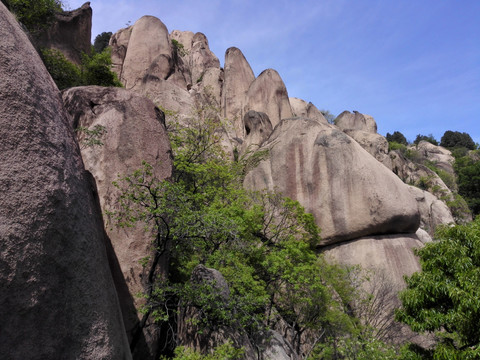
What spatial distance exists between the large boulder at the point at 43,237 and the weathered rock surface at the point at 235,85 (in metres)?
28.0

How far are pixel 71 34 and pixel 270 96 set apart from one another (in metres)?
17.4

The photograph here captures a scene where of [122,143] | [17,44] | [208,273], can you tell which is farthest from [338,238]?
[17,44]

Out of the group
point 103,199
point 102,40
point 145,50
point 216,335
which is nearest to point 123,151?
point 103,199

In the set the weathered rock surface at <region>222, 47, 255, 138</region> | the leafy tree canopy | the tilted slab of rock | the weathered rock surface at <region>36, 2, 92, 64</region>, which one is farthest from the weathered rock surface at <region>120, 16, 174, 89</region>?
the leafy tree canopy

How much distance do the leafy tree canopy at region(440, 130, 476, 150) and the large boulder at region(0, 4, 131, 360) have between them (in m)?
84.9

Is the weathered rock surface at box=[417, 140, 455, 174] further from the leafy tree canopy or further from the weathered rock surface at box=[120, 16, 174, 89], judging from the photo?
the weathered rock surface at box=[120, 16, 174, 89]

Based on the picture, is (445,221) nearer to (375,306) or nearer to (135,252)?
(375,306)

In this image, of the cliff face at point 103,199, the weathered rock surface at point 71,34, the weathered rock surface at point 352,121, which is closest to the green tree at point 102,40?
the cliff face at point 103,199

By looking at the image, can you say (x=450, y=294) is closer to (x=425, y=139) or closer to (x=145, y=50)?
(x=145, y=50)

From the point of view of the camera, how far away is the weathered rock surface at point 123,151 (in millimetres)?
9311

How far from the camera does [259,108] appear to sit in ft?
A: 107

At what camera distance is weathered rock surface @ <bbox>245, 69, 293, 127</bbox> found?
32406 millimetres

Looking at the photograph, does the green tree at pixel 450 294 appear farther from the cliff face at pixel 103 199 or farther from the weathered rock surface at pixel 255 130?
the weathered rock surface at pixel 255 130

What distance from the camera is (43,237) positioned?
4.23 meters
